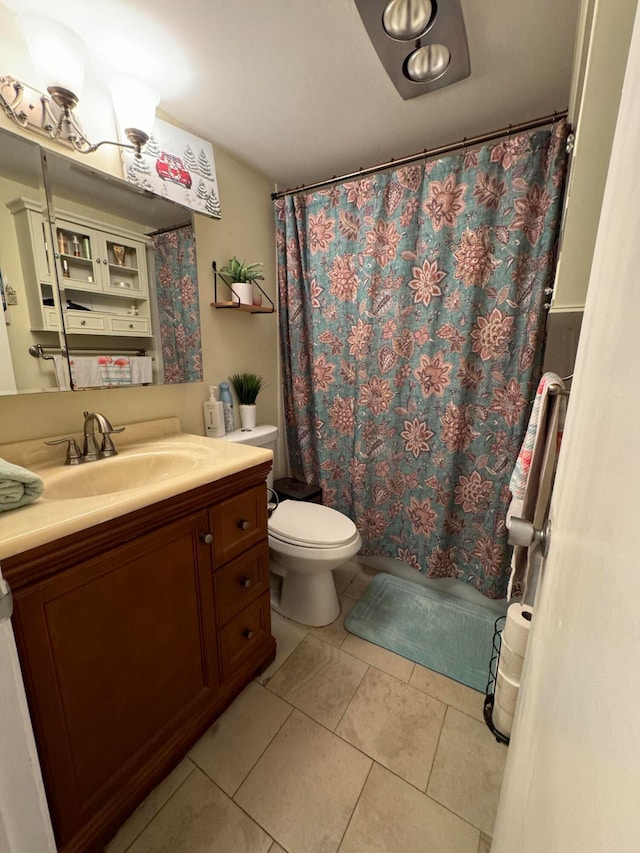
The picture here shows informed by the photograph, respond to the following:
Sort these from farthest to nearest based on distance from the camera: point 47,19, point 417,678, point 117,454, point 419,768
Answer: point 417,678
point 117,454
point 419,768
point 47,19

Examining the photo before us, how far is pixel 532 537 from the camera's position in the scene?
629 millimetres

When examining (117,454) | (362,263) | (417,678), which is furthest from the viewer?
(362,263)

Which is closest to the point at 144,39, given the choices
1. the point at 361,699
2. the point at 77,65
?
the point at 77,65

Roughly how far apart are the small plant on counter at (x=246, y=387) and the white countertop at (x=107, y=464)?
1.28 feet

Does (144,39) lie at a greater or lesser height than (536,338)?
greater

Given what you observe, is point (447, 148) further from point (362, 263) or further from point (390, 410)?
point (390, 410)

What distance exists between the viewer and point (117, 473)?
3.82ft

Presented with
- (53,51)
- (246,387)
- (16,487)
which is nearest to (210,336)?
(246,387)

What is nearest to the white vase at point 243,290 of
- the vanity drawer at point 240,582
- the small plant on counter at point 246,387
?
the small plant on counter at point 246,387

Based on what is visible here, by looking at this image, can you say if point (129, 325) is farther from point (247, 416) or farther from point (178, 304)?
point (247, 416)

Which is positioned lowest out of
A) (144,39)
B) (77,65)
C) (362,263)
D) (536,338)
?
(536,338)

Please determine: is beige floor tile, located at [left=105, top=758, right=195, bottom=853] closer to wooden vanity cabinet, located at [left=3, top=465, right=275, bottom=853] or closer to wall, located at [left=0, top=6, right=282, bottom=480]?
wooden vanity cabinet, located at [left=3, top=465, right=275, bottom=853]

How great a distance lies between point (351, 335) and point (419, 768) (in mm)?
1715

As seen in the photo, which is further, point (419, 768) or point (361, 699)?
point (361, 699)
